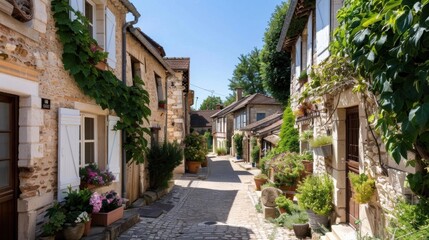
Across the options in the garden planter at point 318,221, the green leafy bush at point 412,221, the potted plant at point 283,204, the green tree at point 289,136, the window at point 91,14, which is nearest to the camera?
the green leafy bush at point 412,221

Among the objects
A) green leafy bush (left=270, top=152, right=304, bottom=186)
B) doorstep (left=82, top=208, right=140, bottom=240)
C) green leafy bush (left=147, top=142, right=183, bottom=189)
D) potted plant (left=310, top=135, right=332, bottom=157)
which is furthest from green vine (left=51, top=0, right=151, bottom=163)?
potted plant (left=310, top=135, right=332, bottom=157)

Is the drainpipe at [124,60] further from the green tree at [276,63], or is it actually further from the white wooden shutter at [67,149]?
the green tree at [276,63]

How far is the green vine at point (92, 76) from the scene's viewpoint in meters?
5.07

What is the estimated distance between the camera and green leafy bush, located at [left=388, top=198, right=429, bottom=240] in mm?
2733

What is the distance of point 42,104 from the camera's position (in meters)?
4.66

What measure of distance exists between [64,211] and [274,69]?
13.4m

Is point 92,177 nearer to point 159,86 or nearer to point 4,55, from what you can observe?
point 4,55

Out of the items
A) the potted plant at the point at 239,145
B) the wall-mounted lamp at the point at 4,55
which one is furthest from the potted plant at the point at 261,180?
the potted plant at the point at 239,145

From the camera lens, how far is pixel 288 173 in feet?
27.2

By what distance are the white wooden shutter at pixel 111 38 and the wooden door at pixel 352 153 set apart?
15.3ft

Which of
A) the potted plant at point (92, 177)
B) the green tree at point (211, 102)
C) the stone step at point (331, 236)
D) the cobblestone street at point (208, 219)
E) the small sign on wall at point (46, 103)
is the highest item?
the green tree at point (211, 102)

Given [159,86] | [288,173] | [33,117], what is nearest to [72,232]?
[33,117]

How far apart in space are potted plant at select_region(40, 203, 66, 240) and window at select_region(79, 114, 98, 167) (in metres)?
1.53

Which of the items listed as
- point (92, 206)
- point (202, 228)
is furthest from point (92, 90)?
point (202, 228)
